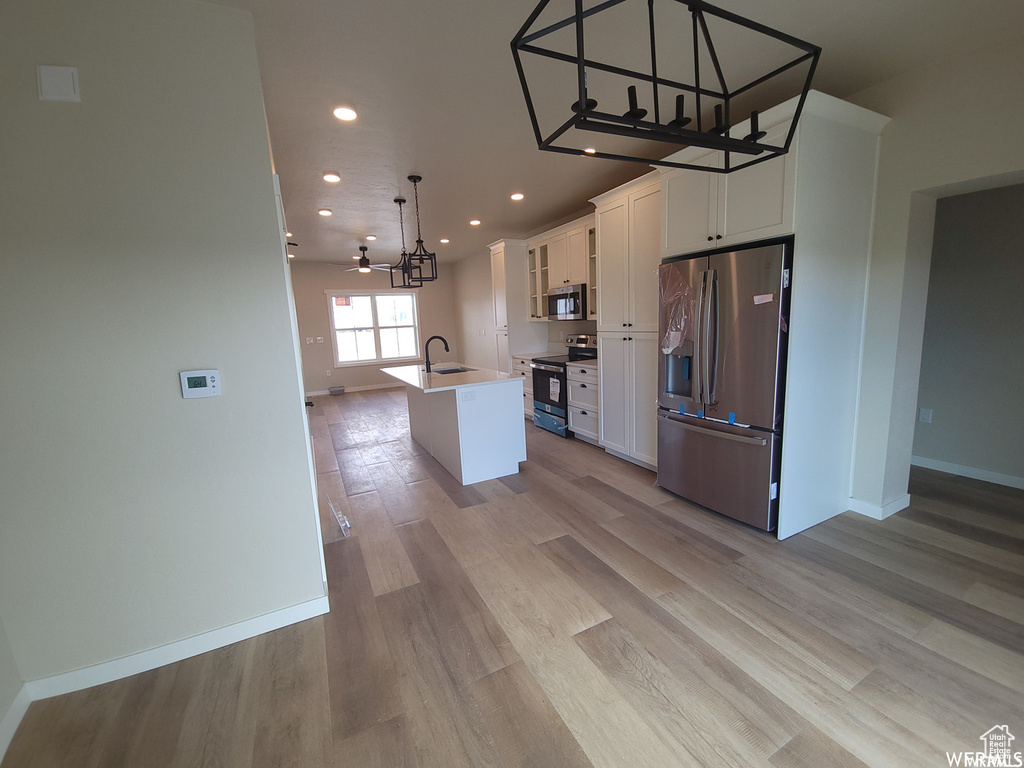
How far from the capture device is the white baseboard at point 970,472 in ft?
9.98

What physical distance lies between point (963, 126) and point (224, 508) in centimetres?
408

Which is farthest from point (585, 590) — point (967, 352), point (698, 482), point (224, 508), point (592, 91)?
point (967, 352)

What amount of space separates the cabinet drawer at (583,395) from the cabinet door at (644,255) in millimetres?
965

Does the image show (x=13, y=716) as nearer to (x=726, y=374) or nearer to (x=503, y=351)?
(x=726, y=374)

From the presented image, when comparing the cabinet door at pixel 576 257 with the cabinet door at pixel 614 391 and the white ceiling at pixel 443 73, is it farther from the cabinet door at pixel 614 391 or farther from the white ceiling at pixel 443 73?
the cabinet door at pixel 614 391

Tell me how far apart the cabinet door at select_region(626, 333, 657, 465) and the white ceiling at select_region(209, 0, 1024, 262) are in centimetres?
155

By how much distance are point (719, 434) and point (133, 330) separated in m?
3.04

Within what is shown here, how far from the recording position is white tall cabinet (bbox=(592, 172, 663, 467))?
3309 mm

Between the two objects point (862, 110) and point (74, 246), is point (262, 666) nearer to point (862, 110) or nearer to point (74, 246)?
point (74, 246)

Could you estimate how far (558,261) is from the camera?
4898 millimetres

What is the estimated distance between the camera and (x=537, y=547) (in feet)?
8.32

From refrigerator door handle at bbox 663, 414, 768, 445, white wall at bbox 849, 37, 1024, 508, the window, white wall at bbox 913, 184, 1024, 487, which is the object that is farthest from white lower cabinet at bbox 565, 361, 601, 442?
the window

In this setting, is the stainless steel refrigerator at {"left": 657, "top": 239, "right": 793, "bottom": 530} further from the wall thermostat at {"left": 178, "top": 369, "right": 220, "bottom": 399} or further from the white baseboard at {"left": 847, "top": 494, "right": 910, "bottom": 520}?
the wall thermostat at {"left": 178, "top": 369, "right": 220, "bottom": 399}

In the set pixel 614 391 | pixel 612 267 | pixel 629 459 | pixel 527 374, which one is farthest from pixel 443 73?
pixel 527 374
